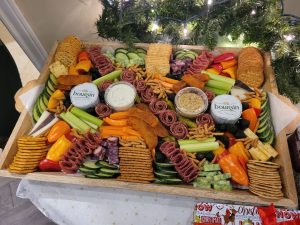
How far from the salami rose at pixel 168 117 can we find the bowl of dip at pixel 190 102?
40 mm

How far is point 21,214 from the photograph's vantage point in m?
2.11

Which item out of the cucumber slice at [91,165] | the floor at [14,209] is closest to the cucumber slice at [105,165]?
the cucumber slice at [91,165]

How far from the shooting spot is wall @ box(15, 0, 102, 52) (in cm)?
210

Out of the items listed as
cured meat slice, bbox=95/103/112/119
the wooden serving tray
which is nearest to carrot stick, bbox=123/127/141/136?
cured meat slice, bbox=95/103/112/119

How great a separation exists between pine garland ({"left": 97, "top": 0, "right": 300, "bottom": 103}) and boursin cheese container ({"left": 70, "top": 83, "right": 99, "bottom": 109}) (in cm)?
36

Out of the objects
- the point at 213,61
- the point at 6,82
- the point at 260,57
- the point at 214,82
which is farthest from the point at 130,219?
the point at 6,82

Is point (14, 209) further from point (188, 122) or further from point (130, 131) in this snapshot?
point (188, 122)

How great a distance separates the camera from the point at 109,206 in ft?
4.66

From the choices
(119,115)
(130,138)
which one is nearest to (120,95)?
(119,115)

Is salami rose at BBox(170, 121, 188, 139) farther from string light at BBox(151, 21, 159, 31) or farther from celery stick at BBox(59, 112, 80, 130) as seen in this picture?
string light at BBox(151, 21, 159, 31)

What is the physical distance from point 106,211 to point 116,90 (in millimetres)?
576

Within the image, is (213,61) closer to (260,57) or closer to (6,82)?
(260,57)

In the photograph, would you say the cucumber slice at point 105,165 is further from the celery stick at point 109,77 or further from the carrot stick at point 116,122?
the celery stick at point 109,77

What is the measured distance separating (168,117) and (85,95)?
43cm
